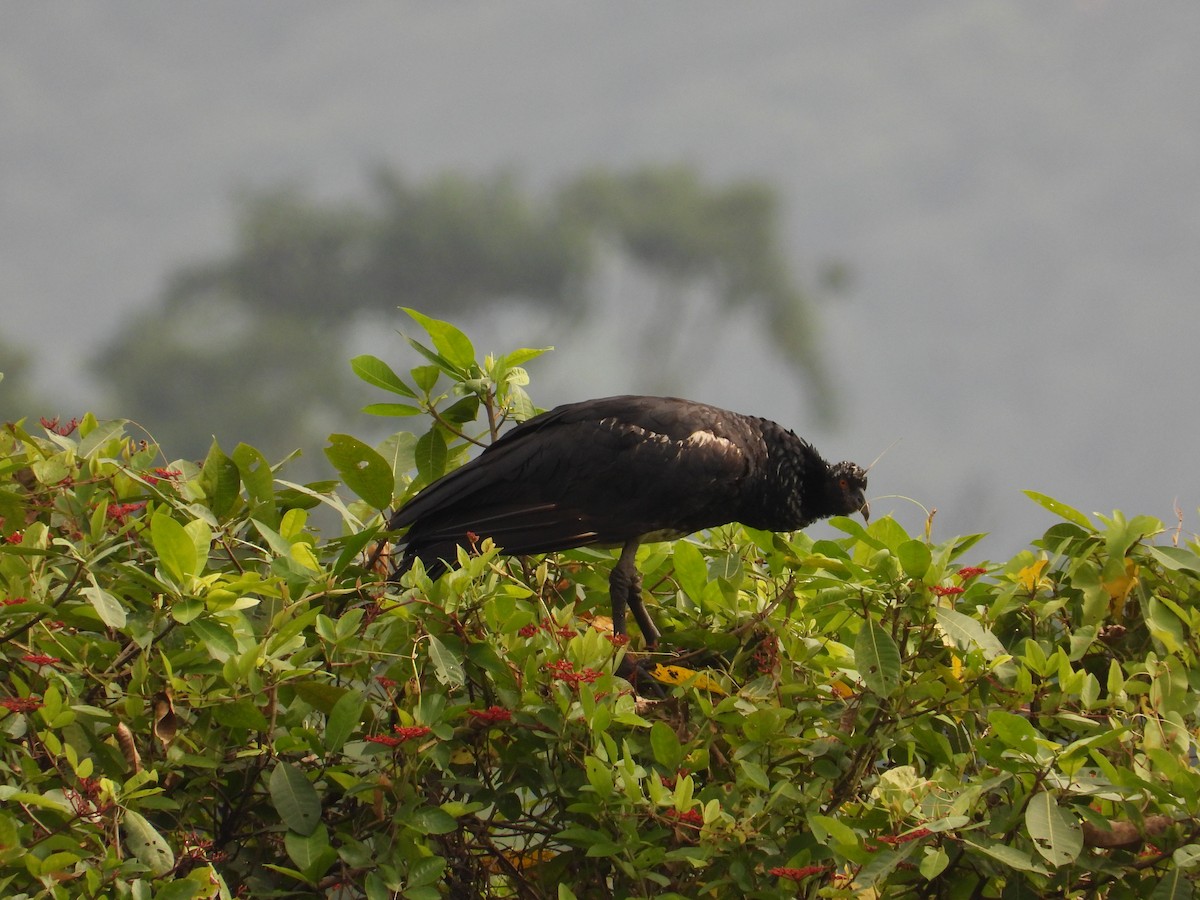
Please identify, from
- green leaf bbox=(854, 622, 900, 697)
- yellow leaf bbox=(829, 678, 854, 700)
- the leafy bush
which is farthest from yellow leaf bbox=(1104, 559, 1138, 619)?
green leaf bbox=(854, 622, 900, 697)

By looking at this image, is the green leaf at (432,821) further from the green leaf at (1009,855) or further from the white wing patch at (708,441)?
the white wing patch at (708,441)

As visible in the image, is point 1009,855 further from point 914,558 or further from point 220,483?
point 220,483

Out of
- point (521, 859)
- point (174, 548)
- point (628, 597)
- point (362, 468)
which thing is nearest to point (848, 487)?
point (628, 597)

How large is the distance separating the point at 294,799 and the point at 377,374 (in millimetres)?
1356

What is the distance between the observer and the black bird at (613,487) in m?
3.47

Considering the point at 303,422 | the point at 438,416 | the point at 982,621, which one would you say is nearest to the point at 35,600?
the point at 438,416

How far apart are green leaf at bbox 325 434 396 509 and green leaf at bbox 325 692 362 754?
852mm

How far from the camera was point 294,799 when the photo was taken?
2.19 meters

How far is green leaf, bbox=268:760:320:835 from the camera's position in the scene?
85.7 inches

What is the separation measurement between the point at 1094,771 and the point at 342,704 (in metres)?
1.31

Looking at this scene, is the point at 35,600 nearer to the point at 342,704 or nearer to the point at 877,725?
the point at 342,704

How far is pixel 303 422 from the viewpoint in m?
14.1

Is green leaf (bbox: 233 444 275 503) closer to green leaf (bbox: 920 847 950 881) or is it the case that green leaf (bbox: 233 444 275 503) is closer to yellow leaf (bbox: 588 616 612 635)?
yellow leaf (bbox: 588 616 612 635)

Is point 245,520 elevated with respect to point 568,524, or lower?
lower
